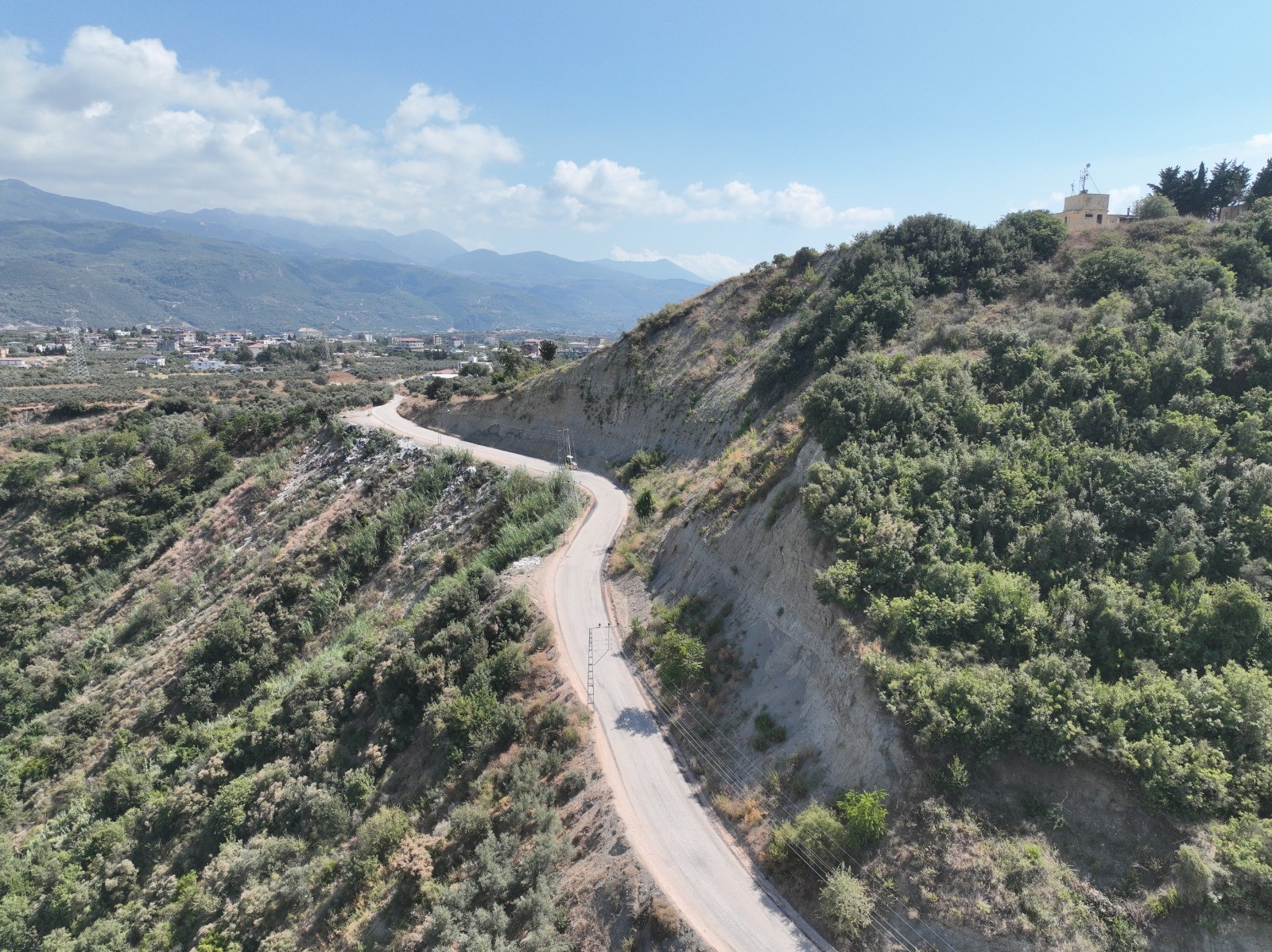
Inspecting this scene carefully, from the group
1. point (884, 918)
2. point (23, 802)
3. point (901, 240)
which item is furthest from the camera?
point (901, 240)

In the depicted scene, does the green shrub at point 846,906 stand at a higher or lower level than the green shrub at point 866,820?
lower

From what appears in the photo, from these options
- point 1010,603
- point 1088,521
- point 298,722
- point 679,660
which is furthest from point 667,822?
point 298,722

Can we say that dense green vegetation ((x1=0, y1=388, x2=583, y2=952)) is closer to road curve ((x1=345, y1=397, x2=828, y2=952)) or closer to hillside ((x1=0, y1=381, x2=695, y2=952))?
hillside ((x1=0, y1=381, x2=695, y2=952))

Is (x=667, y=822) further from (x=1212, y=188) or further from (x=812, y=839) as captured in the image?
(x=1212, y=188)

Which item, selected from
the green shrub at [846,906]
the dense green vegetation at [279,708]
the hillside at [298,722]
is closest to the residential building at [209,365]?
the dense green vegetation at [279,708]

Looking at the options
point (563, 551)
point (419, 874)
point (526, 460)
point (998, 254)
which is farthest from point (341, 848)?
point (998, 254)

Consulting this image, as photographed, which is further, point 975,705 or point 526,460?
point 526,460

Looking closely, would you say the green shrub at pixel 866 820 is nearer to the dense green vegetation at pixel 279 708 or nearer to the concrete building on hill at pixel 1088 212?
the dense green vegetation at pixel 279 708

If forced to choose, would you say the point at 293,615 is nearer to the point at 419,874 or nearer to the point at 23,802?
the point at 23,802
